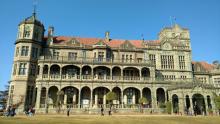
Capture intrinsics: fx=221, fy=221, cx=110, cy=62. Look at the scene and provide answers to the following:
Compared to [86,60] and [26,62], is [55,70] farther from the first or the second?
[86,60]

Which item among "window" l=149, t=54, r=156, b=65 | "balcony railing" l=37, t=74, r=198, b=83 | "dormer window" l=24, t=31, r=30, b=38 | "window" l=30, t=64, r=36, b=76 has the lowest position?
"balcony railing" l=37, t=74, r=198, b=83

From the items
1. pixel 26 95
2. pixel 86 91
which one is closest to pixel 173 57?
pixel 86 91

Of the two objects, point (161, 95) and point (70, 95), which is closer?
point (70, 95)

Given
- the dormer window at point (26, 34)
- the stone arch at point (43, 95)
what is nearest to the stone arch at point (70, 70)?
the stone arch at point (43, 95)

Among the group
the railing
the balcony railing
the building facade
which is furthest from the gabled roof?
the balcony railing

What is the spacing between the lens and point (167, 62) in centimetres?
5188

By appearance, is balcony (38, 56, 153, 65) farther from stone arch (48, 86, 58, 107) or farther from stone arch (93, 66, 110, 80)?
stone arch (48, 86, 58, 107)

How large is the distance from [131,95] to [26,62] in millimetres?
22348

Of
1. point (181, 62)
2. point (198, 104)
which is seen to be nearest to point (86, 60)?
point (181, 62)

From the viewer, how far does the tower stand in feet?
136

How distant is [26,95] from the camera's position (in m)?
A: 41.8

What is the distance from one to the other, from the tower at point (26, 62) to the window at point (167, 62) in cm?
2775

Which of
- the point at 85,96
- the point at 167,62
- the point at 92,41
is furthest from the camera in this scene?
the point at 92,41

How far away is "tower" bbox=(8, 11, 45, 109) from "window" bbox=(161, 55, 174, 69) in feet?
91.0
